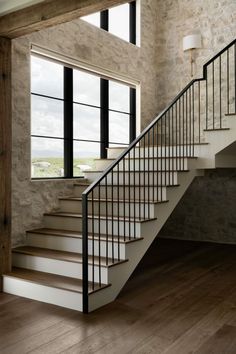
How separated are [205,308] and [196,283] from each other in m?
0.76

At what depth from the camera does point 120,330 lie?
9.47 feet

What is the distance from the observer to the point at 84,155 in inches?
222

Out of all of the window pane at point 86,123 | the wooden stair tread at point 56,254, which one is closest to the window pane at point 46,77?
the window pane at point 86,123

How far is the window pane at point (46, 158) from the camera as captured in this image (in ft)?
15.9

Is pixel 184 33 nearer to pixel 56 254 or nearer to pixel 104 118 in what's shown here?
pixel 104 118

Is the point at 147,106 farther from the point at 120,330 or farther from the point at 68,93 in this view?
the point at 120,330

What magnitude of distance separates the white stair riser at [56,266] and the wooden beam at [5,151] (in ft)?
0.79

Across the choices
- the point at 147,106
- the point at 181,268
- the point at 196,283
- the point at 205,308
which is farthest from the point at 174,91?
the point at 205,308

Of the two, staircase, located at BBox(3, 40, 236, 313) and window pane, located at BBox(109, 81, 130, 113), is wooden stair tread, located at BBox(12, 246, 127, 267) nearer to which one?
staircase, located at BBox(3, 40, 236, 313)

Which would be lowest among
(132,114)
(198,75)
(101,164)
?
(101,164)

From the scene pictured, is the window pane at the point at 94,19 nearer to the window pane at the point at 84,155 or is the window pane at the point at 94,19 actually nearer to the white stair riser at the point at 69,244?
the window pane at the point at 84,155

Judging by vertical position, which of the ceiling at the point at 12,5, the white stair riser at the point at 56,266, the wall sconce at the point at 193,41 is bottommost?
the white stair riser at the point at 56,266

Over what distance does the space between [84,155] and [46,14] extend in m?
2.63

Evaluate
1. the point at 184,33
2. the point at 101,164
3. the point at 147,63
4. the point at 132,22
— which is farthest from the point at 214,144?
the point at 132,22
